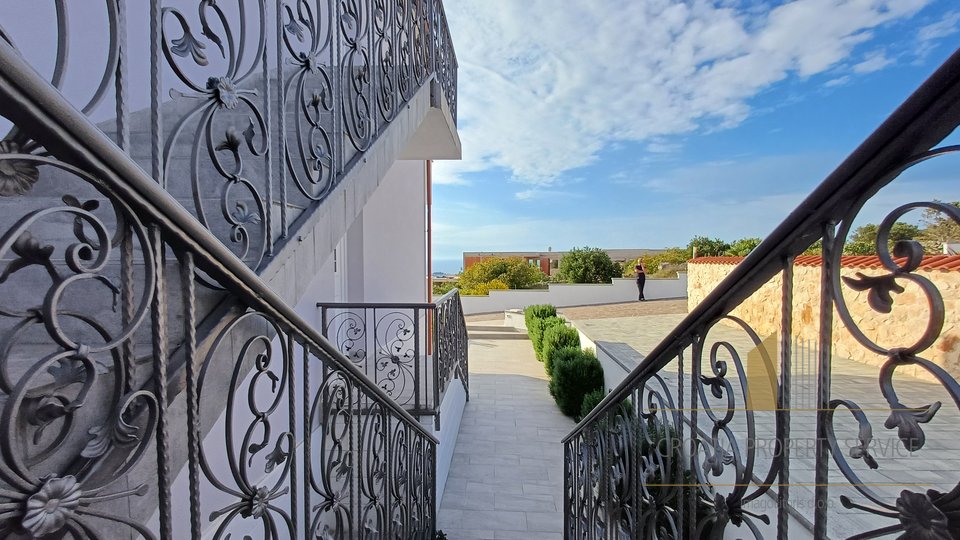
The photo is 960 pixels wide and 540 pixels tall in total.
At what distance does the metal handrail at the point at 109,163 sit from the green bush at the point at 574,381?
A: 5569 mm

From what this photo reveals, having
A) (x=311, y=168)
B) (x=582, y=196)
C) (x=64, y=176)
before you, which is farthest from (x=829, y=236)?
(x=582, y=196)

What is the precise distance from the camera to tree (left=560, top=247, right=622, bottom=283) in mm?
17094

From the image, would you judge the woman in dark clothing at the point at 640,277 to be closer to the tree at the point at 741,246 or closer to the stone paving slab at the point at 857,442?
the tree at the point at 741,246

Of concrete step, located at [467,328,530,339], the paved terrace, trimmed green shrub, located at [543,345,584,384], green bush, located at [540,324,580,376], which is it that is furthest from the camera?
concrete step, located at [467,328,530,339]

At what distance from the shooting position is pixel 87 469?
2.24 feet

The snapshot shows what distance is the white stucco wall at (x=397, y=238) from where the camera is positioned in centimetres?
602

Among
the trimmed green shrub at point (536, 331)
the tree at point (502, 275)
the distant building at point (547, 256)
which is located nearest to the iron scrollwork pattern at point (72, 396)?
the trimmed green shrub at point (536, 331)

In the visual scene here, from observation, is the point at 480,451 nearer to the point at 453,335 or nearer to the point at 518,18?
the point at 453,335

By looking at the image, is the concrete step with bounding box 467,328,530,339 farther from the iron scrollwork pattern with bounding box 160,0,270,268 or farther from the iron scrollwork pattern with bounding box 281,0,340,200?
the iron scrollwork pattern with bounding box 160,0,270,268

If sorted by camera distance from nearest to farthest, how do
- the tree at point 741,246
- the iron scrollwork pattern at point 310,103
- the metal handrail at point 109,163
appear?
the metal handrail at point 109,163 < the iron scrollwork pattern at point 310,103 < the tree at point 741,246

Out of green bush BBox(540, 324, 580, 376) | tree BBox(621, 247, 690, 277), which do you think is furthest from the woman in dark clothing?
green bush BBox(540, 324, 580, 376)

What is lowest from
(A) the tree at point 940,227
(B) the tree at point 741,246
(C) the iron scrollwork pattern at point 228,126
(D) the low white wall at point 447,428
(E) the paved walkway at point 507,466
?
(E) the paved walkway at point 507,466

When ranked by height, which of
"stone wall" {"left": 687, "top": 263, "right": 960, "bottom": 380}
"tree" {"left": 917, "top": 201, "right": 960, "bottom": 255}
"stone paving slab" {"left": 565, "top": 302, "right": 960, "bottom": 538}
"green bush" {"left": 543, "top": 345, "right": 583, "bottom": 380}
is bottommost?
"green bush" {"left": 543, "top": 345, "right": 583, "bottom": 380}

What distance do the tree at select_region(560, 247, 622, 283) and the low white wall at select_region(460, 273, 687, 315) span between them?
91 centimetres
